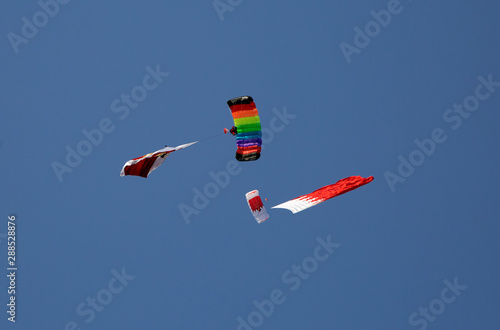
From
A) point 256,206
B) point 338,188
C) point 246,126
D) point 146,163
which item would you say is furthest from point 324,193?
point 146,163

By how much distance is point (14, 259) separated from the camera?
81.7ft

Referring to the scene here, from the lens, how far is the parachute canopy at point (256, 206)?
963 inches

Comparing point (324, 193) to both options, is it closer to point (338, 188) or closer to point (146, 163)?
point (338, 188)

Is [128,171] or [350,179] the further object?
[350,179]

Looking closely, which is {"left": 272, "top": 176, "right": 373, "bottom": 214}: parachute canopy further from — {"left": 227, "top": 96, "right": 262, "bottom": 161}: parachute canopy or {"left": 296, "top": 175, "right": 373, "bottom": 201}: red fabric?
{"left": 227, "top": 96, "right": 262, "bottom": 161}: parachute canopy

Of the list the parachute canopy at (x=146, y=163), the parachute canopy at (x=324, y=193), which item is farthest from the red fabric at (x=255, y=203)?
the parachute canopy at (x=146, y=163)

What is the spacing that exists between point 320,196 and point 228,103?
4626mm

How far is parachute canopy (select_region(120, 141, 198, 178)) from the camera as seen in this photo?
23.7 m

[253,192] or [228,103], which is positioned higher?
[228,103]

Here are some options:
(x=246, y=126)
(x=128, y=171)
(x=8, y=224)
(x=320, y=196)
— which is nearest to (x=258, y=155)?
(x=246, y=126)

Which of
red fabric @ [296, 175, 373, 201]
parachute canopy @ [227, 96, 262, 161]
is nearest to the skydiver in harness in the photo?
parachute canopy @ [227, 96, 262, 161]

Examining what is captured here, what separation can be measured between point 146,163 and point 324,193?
6409 millimetres

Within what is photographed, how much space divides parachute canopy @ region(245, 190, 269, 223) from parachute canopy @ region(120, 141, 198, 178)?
2752 millimetres

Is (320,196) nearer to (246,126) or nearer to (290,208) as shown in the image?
(290,208)
